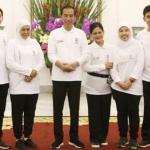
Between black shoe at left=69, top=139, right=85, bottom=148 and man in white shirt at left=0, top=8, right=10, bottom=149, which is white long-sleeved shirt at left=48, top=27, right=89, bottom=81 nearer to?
man in white shirt at left=0, top=8, right=10, bottom=149

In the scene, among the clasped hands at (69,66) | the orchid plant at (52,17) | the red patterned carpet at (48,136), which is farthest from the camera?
the orchid plant at (52,17)

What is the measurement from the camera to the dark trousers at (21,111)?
3.48 m

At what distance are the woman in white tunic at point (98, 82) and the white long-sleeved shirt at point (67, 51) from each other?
0.11 metres

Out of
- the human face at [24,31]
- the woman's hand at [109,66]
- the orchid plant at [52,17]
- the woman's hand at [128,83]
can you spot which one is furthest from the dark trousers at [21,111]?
the orchid plant at [52,17]

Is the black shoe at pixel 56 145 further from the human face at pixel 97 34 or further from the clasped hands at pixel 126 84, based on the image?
the human face at pixel 97 34

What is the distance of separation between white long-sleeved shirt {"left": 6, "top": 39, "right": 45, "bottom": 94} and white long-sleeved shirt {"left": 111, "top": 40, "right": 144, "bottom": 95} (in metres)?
0.80

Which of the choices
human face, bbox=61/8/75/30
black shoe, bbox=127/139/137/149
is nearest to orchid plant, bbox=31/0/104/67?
human face, bbox=61/8/75/30

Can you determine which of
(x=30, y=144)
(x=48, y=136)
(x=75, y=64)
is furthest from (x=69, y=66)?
(x=48, y=136)

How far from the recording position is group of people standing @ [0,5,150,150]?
345 cm

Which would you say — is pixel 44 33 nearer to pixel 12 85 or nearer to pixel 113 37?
pixel 113 37

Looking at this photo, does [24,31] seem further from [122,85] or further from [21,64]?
[122,85]

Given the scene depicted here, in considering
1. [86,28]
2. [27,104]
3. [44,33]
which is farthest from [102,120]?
[44,33]

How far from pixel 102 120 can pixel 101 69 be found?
570 mm

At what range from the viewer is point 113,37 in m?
7.29
